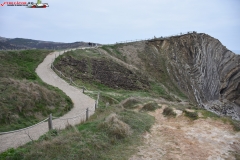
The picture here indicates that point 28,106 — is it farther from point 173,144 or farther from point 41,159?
point 173,144

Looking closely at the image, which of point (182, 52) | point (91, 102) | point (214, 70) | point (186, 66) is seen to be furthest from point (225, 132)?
point (214, 70)

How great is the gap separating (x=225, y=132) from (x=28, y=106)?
1124 centimetres

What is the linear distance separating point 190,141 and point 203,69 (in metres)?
45.2

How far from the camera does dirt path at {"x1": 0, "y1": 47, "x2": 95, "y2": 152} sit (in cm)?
877

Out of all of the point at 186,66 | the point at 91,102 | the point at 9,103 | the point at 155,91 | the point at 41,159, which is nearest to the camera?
the point at 41,159

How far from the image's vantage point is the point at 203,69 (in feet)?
165

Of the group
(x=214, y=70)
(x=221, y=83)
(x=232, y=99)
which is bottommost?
(x=232, y=99)

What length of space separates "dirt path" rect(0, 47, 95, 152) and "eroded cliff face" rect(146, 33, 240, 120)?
86.5ft

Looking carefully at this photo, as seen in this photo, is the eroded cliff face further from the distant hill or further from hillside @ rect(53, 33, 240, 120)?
the distant hill

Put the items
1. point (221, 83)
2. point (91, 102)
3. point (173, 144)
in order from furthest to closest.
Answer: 1. point (221, 83)
2. point (91, 102)
3. point (173, 144)

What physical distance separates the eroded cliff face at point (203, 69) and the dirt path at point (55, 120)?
2637 cm

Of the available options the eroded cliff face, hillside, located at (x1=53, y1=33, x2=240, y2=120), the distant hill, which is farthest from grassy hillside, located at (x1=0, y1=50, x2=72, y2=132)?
the distant hill

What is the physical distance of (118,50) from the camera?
43.8 meters

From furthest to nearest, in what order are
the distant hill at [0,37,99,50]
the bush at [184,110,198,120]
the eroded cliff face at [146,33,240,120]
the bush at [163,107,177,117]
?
the distant hill at [0,37,99,50]
the eroded cliff face at [146,33,240,120]
the bush at [163,107,177,117]
the bush at [184,110,198,120]
